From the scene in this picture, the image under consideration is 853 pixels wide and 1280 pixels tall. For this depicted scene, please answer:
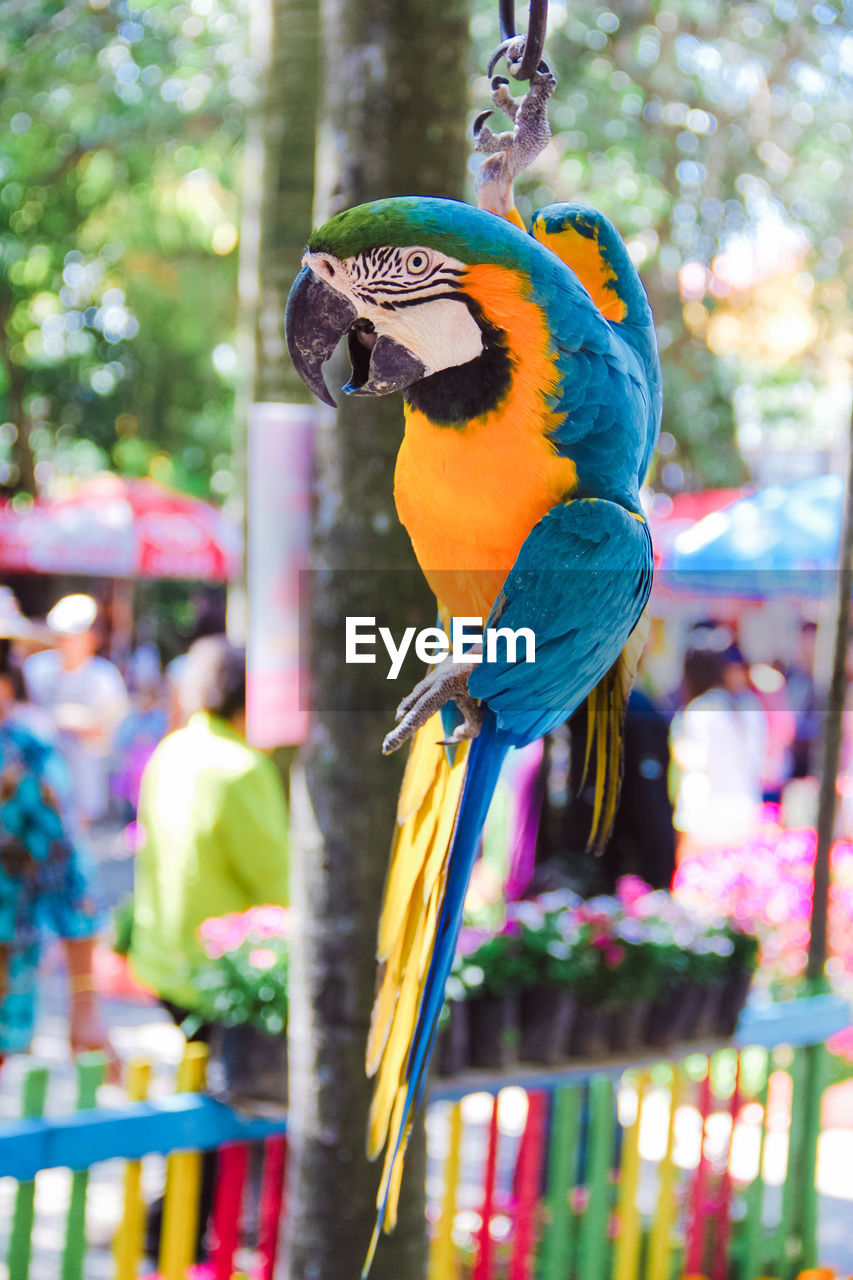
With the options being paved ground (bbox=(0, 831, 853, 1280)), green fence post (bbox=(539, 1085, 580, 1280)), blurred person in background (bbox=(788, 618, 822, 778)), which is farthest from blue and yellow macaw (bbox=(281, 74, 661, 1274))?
blurred person in background (bbox=(788, 618, 822, 778))

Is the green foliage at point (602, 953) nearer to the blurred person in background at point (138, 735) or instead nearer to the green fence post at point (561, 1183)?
the green fence post at point (561, 1183)

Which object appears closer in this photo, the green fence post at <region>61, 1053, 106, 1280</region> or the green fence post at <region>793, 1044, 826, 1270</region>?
the green fence post at <region>61, 1053, 106, 1280</region>

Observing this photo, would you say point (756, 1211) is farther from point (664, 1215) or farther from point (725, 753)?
point (725, 753)

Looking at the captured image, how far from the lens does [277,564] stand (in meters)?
1.33

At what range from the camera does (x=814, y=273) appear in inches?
317

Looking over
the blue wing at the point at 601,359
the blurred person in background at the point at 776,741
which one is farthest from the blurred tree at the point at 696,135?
the blue wing at the point at 601,359

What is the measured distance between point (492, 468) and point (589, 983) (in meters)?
2.08

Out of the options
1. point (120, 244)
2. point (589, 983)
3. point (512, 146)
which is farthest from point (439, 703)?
point (120, 244)

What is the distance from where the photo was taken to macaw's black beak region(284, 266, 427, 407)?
24.3 inches

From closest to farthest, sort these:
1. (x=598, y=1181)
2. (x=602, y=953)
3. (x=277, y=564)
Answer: (x=277, y=564) < (x=602, y=953) < (x=598, y=1181)

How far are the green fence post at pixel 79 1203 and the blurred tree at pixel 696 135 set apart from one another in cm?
413

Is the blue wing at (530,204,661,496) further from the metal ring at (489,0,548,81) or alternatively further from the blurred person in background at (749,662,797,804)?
the blurred person in background at (749,662,797,804)

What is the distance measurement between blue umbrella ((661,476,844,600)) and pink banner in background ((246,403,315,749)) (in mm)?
4880

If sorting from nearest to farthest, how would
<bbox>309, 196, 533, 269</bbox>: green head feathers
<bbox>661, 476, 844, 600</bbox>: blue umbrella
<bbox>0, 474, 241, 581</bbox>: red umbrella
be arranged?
1. <bbox>309, 196, 533, 269</bbox>: green head feathers
2. <bbox>661, 476, 844, 600</bbox>: blue umbrella
3. <bbox>0, 474, 241, 581</bbox>: red umbrella
